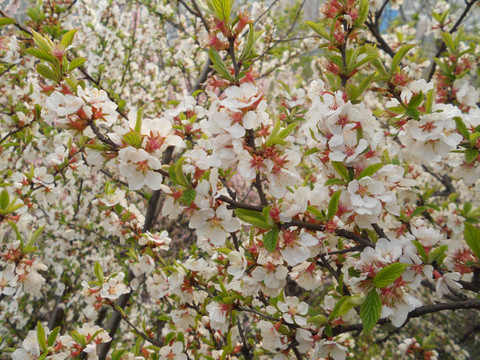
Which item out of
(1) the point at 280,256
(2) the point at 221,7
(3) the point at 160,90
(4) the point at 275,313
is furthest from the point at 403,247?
(3) the point at 160,90

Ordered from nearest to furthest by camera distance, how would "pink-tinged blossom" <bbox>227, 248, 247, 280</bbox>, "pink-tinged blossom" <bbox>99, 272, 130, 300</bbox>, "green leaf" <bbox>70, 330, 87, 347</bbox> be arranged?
"pink-tinged blossom" <bbox>227, 248, 247, 280</bbox>, "green leaf" <bbox>70, 330, 87, 347</bbox>, "pink-tinged blossom" <bbox>99, 272, 130, 300</bbox>

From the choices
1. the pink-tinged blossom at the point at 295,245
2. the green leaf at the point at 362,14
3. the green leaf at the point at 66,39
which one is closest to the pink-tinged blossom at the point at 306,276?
the pink-tinged blossom at the point at 295,245

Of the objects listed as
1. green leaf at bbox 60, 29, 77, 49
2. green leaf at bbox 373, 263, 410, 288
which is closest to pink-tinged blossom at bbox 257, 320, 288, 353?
green leaf at bbox 373, 263, 410, 288

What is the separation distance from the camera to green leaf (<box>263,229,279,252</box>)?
1.08 meters

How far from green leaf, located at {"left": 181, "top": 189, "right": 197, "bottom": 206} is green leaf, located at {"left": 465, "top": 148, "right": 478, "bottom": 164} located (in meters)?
1.23

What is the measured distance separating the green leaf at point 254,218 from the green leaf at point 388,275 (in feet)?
1.31

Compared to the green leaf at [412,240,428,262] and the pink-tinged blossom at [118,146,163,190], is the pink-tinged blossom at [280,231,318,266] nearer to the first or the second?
the green leaf at [412,240,428,262]

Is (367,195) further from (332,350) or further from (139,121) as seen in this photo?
(139,121)

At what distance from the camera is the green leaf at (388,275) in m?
1.04

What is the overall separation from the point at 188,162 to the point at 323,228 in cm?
58

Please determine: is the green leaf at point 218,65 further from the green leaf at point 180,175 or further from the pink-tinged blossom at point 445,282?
the pink-tinged blossom at point 445,282

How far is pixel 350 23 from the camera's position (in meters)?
1.25

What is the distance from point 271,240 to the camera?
1.10 metres

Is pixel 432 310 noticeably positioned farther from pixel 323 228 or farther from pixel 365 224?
pixel 323 228
